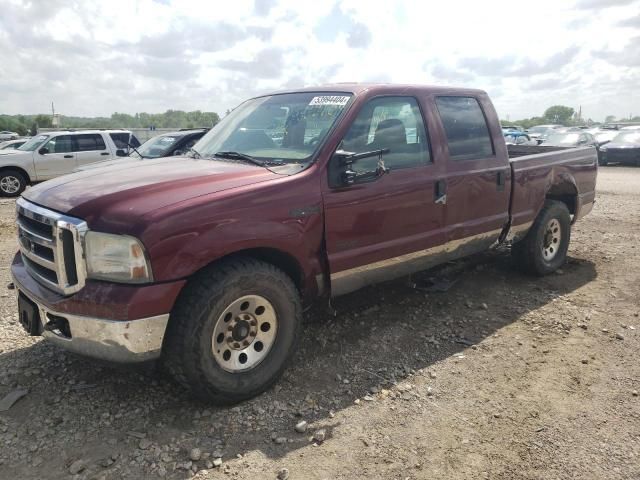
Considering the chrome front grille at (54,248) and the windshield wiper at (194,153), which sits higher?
the windshield wiper at (194,153)

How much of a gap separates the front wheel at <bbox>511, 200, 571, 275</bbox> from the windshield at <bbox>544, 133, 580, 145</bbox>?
15427 millimetres

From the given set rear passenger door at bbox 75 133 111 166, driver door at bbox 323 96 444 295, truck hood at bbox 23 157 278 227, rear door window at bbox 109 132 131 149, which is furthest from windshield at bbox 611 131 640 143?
truck hood at bbox 23 157 278 227

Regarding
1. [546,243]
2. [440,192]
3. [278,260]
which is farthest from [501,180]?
[278,260]

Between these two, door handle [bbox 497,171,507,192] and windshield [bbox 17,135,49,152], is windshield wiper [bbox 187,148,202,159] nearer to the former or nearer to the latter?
door handle [bbox 497,171,507,192]

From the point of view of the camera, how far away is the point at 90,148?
14586 mm

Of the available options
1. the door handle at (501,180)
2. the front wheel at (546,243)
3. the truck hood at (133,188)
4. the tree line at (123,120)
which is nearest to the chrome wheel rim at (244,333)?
the truck hood at (133,188)

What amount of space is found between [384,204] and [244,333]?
1.38m

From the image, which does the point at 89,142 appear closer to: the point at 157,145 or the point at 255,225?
the point at 157,145

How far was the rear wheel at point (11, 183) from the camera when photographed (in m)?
13.6

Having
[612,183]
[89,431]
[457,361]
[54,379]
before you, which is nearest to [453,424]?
[457,361]

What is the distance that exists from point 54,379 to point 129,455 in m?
1.09

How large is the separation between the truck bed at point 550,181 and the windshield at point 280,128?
2.13 meters

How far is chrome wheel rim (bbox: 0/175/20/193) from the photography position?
534 inches

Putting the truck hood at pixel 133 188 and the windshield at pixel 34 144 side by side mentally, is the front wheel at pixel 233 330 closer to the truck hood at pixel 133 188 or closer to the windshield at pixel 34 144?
the truck hood at pixel 133 188
